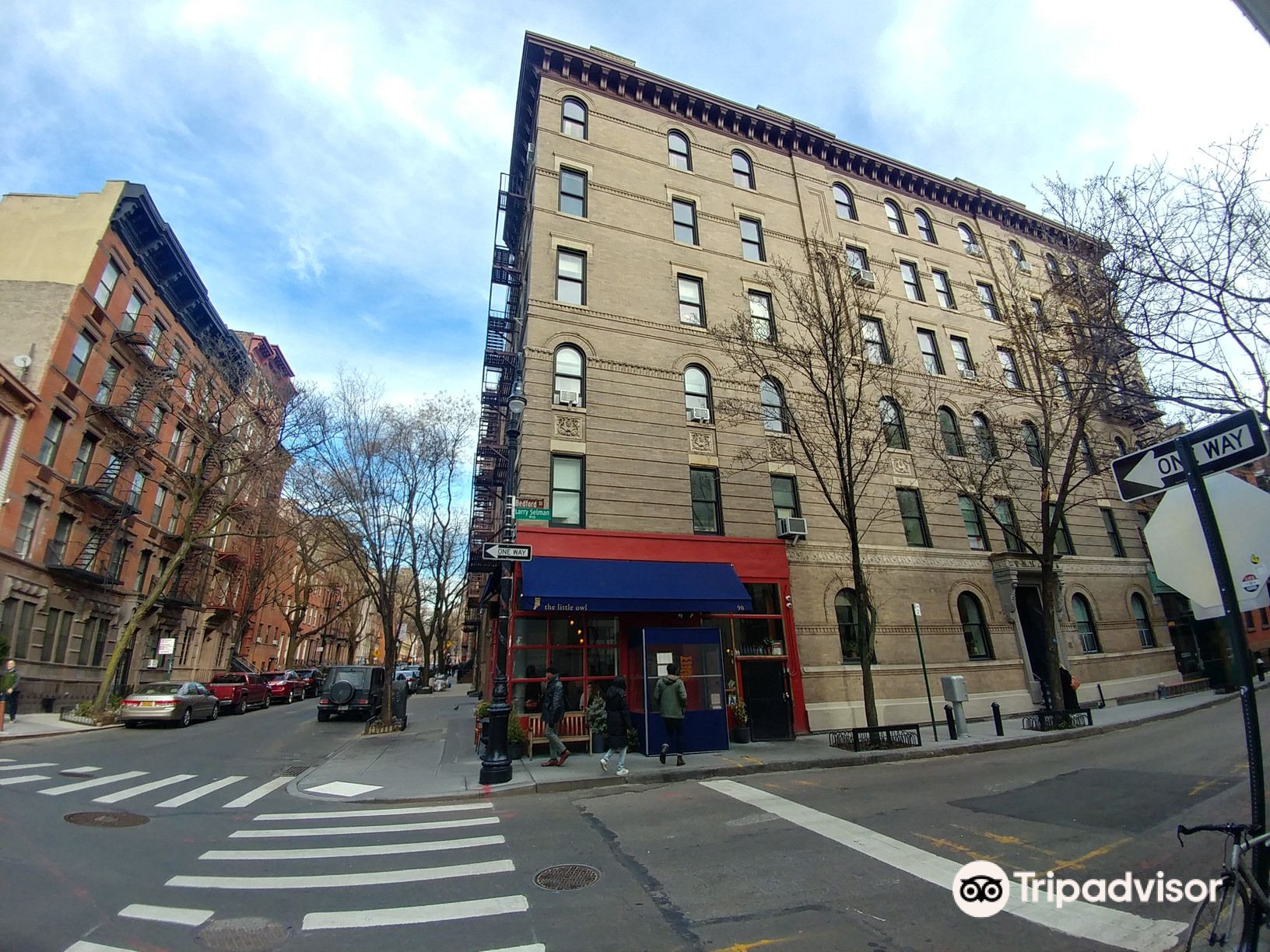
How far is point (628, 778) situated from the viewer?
34.7 feet

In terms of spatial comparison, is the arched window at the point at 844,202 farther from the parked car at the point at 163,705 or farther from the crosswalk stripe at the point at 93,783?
the parked car at the point at 163,705

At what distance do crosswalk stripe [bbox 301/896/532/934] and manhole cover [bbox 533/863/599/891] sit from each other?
428 millimetres

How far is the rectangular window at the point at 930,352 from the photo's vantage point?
22438 mm

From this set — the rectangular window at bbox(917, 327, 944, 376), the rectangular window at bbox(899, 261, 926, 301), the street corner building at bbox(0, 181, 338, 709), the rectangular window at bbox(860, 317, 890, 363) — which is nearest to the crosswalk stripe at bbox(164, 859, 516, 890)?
the rectangular window at bbox(860, 317, 890, 363)

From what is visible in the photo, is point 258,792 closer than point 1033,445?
Yes

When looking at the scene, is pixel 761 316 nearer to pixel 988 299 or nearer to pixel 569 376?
pixel 569 376

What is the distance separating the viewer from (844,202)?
24.1 m

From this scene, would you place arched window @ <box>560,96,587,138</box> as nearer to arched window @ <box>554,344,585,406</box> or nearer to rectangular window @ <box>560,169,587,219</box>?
rectangular window @ <box>560,169,587,219</box>

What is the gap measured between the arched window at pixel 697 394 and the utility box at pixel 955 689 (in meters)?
9.59

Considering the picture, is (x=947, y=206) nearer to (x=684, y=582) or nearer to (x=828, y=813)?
(x=684, y=582)

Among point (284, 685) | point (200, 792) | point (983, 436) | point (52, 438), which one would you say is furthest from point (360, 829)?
point (284, 685)

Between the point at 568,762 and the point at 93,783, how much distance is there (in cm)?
836

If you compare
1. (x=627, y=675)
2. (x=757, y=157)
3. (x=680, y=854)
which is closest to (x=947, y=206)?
(x=757, y=157)

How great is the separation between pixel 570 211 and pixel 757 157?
29.4ft
